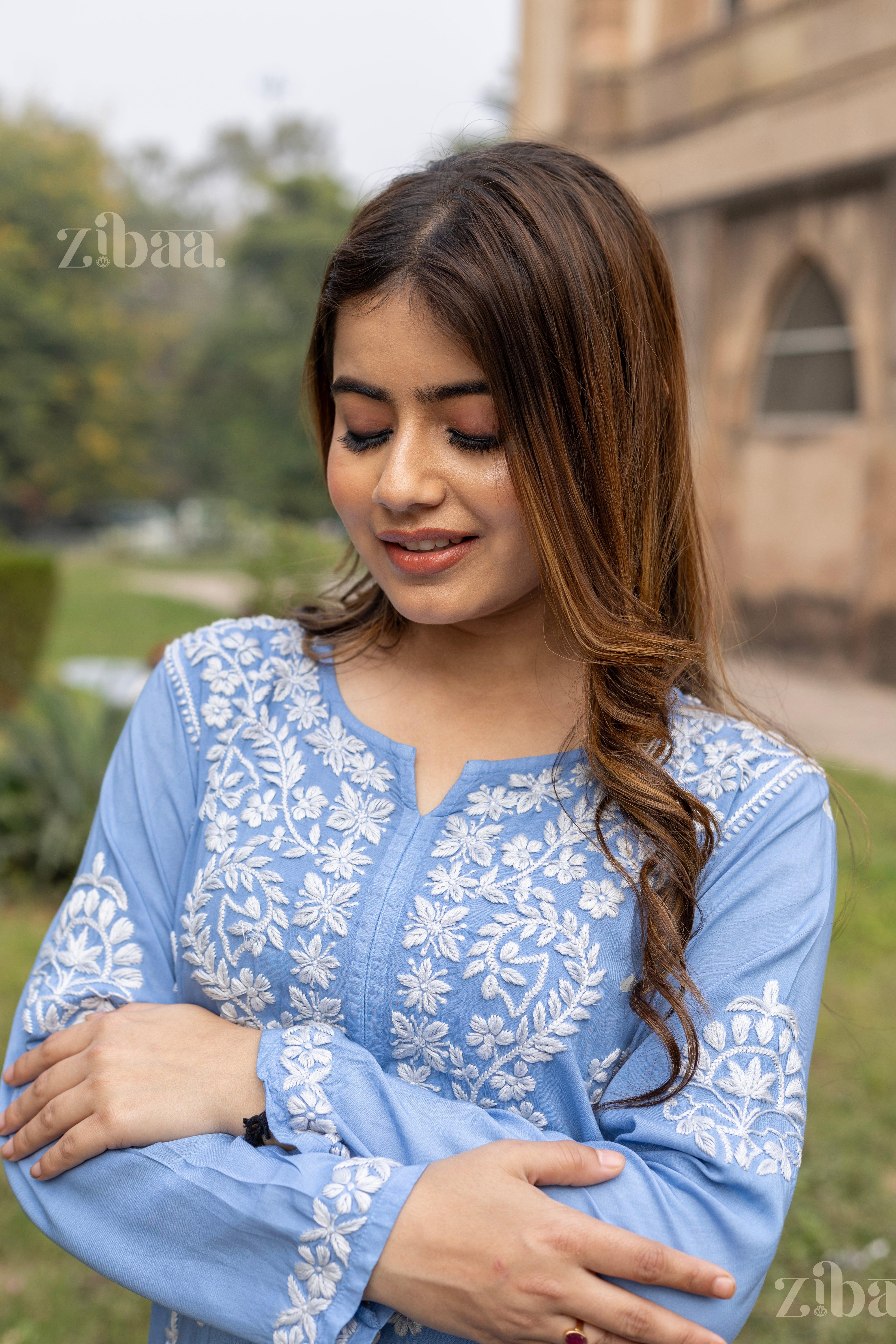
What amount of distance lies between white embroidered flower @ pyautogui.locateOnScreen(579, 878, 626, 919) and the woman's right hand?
29 cm

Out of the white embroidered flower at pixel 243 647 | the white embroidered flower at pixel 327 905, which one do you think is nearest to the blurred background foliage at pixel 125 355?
the white embroidered flower at pixel 243 647

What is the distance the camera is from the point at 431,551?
145 cm

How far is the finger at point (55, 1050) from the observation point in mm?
1465

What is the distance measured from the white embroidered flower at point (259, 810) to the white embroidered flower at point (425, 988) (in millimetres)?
279

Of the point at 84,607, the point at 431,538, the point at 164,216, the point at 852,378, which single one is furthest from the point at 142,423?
the point at 431,538

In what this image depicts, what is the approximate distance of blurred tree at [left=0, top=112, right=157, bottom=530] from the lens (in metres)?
25.1

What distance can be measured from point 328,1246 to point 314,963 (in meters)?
0.31

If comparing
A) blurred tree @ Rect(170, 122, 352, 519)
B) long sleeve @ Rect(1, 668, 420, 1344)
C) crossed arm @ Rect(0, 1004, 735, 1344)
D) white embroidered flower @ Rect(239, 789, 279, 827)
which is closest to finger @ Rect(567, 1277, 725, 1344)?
crossed arm @ Rect(0, 1004, 735, 1344)

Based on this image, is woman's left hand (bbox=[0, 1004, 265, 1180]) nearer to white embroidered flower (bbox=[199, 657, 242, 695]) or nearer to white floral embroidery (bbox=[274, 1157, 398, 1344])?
white floral embroidery (bbox=[274, 1157, 398, 1344])

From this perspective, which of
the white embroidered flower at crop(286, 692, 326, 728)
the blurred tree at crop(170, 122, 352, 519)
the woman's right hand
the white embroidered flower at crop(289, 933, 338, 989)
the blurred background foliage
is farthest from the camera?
the blurred tree at crop(170, 122, 352, 519)

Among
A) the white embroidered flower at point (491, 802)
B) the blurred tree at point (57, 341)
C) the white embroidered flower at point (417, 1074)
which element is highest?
the blurred tree at point (57, 341)

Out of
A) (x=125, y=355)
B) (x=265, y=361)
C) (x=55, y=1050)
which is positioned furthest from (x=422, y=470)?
(x=265, y=361)

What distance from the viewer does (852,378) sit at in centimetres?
1038

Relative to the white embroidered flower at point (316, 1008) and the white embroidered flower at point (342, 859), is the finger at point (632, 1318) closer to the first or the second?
the white embroidered flower at point (316, 1008)
